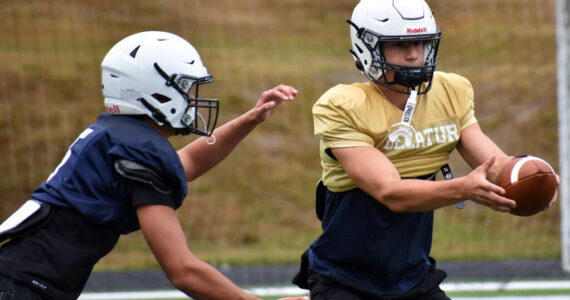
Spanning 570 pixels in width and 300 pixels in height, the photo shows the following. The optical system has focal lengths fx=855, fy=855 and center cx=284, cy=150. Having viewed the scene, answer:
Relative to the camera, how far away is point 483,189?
2.93m

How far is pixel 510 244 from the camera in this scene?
26.9ft

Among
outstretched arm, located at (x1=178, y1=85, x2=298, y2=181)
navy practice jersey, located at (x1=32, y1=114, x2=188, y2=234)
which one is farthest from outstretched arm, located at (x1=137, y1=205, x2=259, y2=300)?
outstretched arm, located at (x1=178, y1=85, x2=298, y2=181)

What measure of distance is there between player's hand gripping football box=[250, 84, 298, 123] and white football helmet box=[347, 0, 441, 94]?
0.35 m

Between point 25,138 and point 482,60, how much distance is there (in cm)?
535

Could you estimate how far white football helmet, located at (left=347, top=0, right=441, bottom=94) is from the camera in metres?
3.48

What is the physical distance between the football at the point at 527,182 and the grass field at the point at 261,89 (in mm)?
4916

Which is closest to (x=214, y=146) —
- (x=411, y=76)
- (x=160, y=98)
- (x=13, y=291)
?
(x=160, y=98)

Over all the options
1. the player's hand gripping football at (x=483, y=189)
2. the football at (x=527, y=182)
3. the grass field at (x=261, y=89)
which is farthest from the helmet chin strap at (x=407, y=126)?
the grass field at (x=261, y=89)

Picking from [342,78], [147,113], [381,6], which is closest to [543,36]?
[342,78]

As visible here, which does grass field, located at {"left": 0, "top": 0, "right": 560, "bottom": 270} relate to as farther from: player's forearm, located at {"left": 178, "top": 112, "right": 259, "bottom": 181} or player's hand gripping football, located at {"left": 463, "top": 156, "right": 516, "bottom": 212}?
player's hand gripping football, located at {"left": 463, "top": 156, "right": 516, "bottom": 212}

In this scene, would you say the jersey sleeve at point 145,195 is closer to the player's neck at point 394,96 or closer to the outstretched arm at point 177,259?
the outstretched arm at point 177,259

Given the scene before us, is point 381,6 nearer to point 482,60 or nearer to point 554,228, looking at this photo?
point 554,228

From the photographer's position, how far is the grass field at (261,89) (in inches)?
338

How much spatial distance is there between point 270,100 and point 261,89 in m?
6.05
